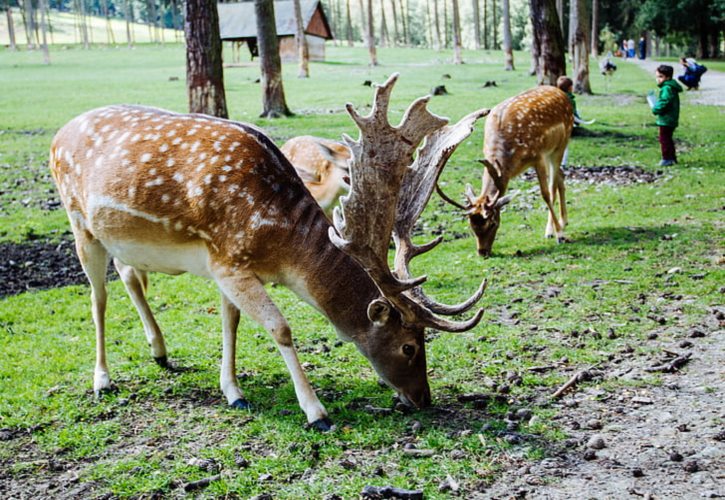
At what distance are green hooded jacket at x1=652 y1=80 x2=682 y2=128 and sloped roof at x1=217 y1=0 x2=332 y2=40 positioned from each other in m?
46.6

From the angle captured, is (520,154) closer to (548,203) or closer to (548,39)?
(548,203)

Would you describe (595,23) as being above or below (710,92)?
above

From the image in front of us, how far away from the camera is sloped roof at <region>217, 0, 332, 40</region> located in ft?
200

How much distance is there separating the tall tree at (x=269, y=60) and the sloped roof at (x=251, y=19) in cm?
3731

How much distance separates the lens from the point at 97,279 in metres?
6.44

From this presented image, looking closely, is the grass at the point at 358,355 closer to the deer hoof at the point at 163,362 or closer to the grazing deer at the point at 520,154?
the deer hoof at the point at 163,362

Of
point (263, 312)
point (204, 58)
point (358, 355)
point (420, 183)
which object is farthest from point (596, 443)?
point (204, 58)

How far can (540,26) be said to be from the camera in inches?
740

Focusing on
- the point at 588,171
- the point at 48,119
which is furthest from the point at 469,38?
the point at 588,171

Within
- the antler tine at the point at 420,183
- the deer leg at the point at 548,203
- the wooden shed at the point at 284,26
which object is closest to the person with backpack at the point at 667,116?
the deer leg at the point at 548,203

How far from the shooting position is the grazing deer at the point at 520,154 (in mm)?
9906

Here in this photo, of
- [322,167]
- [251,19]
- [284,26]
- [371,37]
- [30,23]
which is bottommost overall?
[322,167]

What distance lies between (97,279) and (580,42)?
2415cm

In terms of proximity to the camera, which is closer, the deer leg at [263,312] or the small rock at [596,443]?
the small rock at [596,443]
